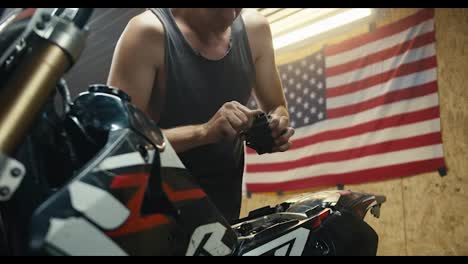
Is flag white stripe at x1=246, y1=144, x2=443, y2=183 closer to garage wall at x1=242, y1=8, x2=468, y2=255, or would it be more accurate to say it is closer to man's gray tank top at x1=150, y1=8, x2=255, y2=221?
garage wall at x1=242, y1=8, x2=468, y2=255

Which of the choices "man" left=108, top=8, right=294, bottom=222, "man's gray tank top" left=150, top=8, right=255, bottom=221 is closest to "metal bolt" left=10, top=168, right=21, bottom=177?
"man" left=108, top=8, right=294, bottom=222

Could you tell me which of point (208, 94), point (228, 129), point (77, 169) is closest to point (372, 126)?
point (208, 94)

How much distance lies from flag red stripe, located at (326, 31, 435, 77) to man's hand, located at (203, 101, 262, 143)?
232 centimetres

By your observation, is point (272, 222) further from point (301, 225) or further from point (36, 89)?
point (36, 89)

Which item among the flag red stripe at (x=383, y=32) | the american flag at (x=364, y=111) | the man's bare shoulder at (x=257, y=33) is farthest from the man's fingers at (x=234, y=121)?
the flag red stripe at (x=383, y=32)

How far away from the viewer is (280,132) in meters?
0.86

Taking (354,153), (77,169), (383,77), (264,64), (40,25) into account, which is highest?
(40,25)

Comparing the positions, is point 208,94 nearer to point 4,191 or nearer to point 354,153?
point 4,191

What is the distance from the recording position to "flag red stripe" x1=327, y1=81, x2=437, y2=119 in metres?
2.72

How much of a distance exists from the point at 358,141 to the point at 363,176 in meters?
0.24

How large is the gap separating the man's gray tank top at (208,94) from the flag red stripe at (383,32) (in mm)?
1911

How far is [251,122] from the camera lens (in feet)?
2.58

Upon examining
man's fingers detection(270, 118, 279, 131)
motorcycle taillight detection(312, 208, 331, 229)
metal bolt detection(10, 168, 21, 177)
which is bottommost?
motorcycle taillight detection(312, 208, 331, 229)

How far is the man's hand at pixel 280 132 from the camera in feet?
2.78
